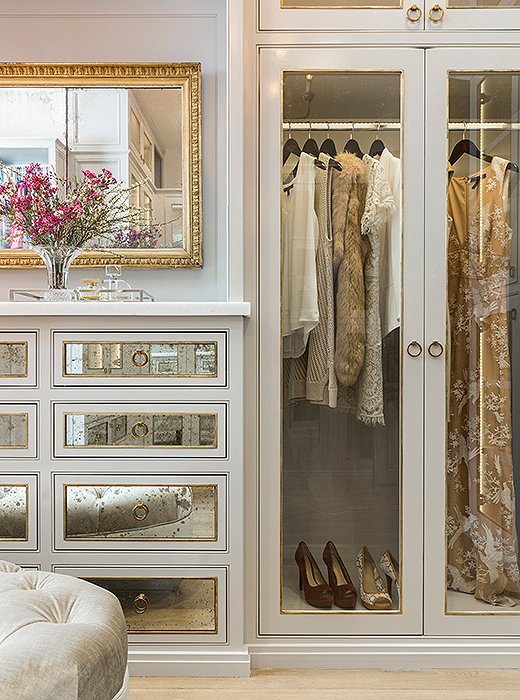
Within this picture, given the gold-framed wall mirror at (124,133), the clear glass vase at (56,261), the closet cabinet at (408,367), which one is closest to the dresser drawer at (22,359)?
the clear glass vase at (56,261)

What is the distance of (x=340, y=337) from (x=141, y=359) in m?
0.64

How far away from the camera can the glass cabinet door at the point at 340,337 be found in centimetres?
226

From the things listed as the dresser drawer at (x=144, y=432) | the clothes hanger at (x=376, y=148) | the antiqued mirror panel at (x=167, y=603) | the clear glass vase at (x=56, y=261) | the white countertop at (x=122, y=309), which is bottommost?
the antiqued mirror panel at (x=167, y=603)

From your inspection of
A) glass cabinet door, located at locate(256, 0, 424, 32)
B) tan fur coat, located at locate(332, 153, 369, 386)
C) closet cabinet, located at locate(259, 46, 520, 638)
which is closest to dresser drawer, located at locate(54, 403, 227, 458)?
closet cabinet, located at locate(259, 46, 520, 638)

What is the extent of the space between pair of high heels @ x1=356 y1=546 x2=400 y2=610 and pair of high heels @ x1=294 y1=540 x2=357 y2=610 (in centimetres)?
4

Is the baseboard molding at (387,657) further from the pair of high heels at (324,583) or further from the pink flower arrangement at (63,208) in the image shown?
the pink flower arrangement at (63,208)

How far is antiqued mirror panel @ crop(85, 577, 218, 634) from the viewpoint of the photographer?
86.1 inches

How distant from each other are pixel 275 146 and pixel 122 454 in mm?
1082

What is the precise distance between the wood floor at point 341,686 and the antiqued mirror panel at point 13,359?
1.01 meters

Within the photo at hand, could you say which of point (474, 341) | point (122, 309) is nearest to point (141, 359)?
point (122, 309)

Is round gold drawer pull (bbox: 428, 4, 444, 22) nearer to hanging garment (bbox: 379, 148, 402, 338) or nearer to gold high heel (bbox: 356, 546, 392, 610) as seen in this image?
hanging garment (bbox: 379, 148, 402, 338)

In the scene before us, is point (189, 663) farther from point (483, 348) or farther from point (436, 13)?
point (436, 13)

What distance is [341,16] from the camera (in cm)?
224

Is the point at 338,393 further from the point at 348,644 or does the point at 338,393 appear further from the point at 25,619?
the point at 25,619
